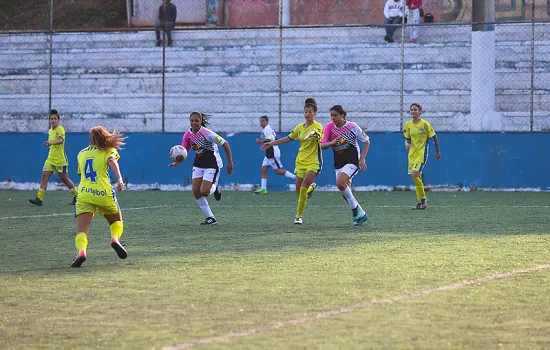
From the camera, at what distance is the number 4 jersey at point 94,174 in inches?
391

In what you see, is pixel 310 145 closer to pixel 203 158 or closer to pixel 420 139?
pixel 203 158

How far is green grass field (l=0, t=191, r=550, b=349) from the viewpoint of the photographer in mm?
6055

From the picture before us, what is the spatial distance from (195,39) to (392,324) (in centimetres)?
2511

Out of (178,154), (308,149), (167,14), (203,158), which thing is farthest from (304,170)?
(167,14)

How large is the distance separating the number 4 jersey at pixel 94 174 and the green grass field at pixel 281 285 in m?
0.66

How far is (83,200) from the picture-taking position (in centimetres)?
995

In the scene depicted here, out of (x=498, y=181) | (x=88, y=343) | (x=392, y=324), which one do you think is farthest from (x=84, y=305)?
(x=498, y=181)

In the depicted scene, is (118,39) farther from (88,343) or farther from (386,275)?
(88,343)

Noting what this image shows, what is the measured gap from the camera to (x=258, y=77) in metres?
29.3

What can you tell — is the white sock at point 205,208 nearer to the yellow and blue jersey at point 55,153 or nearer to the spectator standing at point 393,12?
the yellow and blue jersey at point 55,153

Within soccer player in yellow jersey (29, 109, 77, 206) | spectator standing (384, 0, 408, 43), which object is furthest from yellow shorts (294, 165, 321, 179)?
spectator standing (384, 0, 408, 43)

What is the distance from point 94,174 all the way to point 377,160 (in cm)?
1545

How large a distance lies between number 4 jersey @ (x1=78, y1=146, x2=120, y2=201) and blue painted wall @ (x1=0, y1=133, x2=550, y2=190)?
49.9 feet

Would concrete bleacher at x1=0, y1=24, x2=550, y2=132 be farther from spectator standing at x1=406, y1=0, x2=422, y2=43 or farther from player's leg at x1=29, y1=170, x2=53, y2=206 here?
player's leg at x1=29, y1=170, x2=53, y2=206
